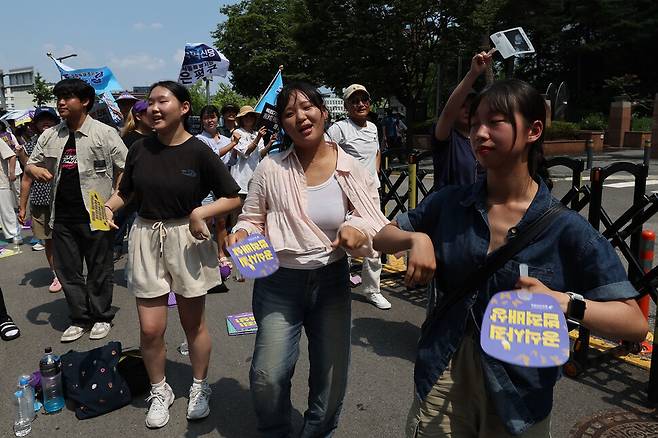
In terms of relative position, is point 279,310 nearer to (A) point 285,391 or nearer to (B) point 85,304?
(A) point 285,391

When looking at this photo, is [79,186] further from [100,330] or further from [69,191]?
[100,330]

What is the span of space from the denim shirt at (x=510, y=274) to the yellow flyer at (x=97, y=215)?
2.33m

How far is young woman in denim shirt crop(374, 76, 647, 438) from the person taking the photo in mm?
1523

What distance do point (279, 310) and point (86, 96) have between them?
2.94m

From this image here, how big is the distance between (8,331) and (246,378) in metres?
2.32

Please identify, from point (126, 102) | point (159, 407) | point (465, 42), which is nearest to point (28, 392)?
point (159, 407)

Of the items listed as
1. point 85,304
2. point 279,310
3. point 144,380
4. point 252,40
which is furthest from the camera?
point 252,40

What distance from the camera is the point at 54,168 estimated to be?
4457 mm

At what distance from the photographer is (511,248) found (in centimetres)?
161

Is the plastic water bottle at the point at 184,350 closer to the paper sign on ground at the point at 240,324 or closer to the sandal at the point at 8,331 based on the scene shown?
the paper sign on ground at the point at 240,324

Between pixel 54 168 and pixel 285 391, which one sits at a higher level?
pixel 54 168

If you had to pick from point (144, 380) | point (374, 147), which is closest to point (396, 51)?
point (374, 147)

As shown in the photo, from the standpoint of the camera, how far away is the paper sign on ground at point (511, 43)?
362cm

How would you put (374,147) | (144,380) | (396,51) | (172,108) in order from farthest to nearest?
(396,51), (374,147), (144,380), (172,108)
